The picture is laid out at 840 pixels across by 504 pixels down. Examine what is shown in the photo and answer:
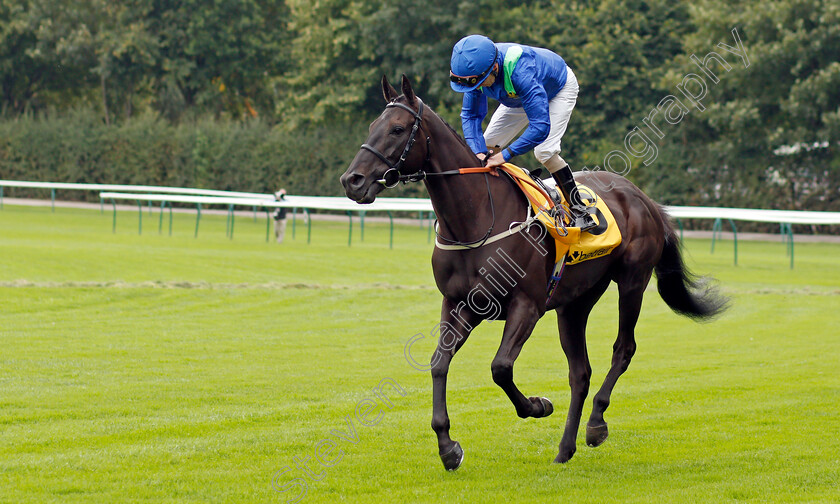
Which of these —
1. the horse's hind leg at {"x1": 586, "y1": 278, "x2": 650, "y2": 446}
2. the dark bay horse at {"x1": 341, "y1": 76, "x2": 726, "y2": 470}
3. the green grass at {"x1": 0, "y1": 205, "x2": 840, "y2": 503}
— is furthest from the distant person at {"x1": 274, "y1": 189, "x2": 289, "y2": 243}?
the dark bay horse at {"x1": 341, "y1": 76, "x2": 726, "y2": 470}

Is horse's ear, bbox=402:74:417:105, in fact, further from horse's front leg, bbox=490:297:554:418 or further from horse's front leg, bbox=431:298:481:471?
horse's front leg, bbox=490:297:554:418

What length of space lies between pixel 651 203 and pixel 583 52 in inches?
889

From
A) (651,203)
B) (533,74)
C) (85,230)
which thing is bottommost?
(85,230)

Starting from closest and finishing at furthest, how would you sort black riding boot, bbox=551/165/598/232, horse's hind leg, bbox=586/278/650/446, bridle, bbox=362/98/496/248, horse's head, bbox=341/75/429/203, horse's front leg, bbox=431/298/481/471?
1. horse's head, bbox=341/75/429/203
2. bridle, bbox=362/98/496/248
3. horse's front leg, bbox=431/298/481/471
4. black riding boot, bbox=551/165/598/232
5. horse's hind leg, bbox=586/278/650/446

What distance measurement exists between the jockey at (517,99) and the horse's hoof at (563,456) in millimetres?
1372

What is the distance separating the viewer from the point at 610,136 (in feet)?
95.1

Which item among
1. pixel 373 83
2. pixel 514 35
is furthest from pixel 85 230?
pixel 514 35

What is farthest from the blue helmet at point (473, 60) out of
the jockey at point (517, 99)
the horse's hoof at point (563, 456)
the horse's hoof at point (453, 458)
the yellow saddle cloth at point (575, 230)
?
the horse's hoof at point (563, 456)

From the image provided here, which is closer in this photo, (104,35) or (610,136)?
(610,136)

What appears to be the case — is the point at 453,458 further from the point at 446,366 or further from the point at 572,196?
the point at 572,196

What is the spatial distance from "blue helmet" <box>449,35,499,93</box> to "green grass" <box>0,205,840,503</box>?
2.22 m

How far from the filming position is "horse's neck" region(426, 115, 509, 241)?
17.8 feet

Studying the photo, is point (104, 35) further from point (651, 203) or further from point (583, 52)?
point (651, 203)

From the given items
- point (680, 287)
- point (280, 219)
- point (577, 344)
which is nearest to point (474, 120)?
point (577, 344)
